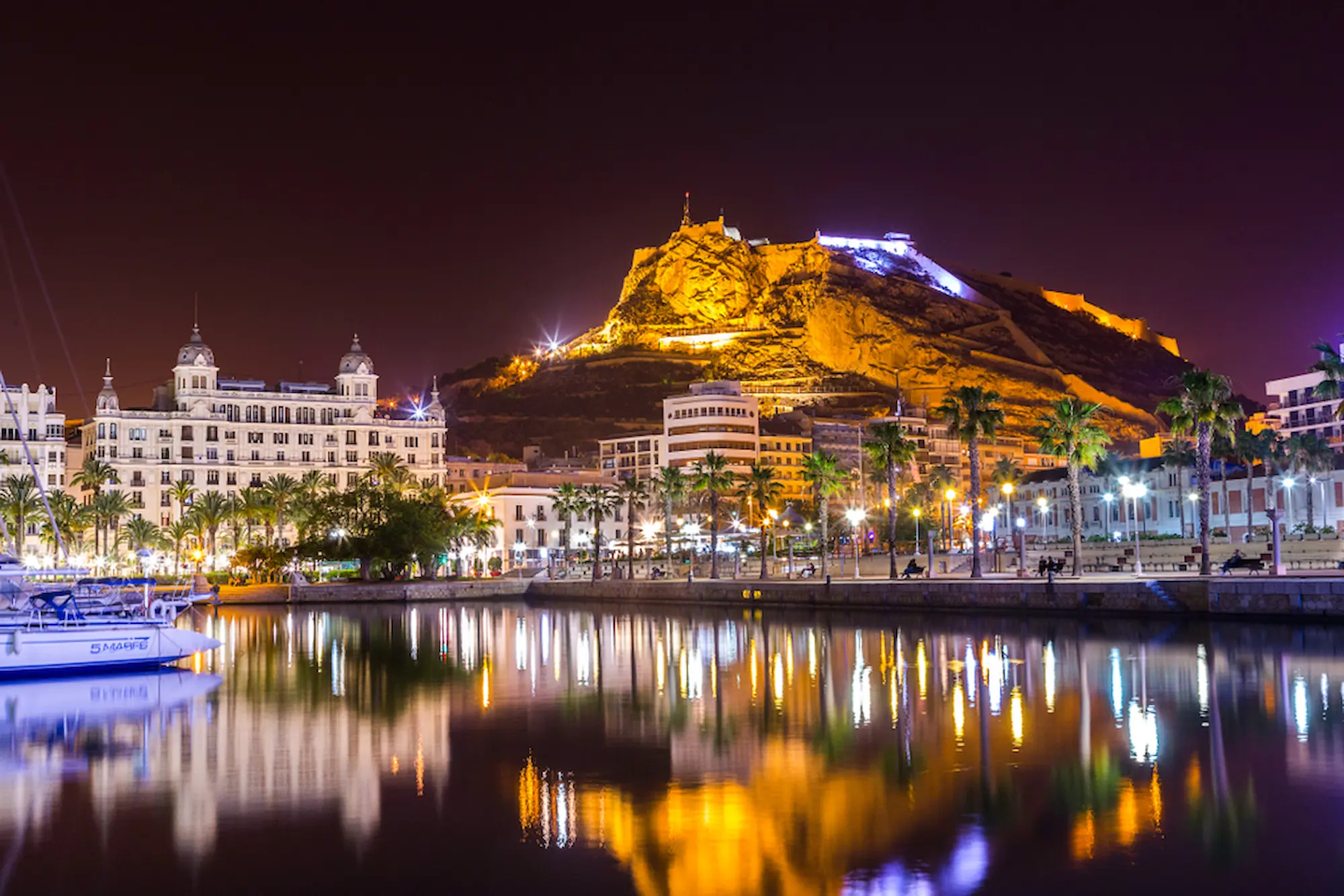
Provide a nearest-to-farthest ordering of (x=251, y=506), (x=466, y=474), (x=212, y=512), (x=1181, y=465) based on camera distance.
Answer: (x=1181, y=465)
(x=212, y=512)
(x=251, y=506)
(x=466, y=474)

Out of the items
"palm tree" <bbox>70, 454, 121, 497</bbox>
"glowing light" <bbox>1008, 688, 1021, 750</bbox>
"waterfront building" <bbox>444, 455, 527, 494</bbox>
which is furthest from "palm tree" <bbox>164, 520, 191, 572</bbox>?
"glowing light" <bbox>1008, 688, 1021, 750</bbox>

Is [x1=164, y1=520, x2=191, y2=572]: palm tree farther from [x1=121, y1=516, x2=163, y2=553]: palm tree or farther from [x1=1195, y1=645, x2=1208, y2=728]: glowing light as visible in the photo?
[x1=1195, y1=645, x2=1208, y2=728]: glowing light

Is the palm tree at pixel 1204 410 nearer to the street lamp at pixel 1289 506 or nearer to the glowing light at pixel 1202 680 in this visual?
the glowing light at pixel 1202 680

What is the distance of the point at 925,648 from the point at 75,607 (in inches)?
1203

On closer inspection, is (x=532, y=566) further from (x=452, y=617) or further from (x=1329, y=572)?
(x=1329, y=572)

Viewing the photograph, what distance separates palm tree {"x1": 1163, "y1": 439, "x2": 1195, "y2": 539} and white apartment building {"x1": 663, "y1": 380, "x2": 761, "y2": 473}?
85078 millimetres

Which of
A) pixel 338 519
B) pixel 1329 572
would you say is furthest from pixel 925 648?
pixel 338 519

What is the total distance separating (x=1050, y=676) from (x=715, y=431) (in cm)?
15752

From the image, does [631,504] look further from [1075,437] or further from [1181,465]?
[1075,437]

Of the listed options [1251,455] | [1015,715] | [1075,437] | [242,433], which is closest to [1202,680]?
[1015,715]

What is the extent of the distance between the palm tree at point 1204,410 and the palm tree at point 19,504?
302 ft

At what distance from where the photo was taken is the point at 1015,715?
30.4 m

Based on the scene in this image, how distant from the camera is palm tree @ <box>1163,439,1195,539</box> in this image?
4178 inches

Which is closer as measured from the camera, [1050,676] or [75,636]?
[1050,676]
